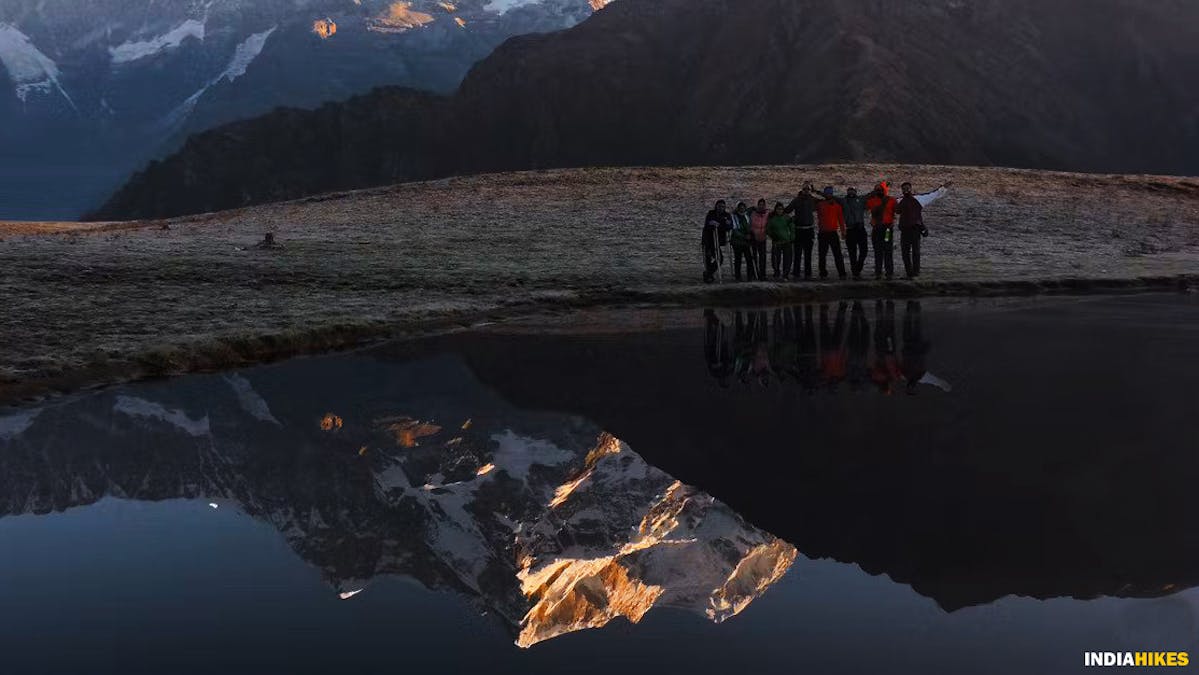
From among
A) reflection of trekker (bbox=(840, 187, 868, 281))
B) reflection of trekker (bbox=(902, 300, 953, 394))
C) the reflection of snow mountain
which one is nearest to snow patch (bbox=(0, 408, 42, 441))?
the reflection of snow mountain

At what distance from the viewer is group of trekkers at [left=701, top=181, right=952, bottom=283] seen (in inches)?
1280

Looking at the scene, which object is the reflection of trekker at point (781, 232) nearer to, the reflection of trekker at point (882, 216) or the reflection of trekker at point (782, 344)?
the reflection of trekker at point (882, 216)

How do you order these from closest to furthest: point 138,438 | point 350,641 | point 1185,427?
1. point 350,641
2. point 1185,427
3. point 138,438

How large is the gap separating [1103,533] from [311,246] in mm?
34967

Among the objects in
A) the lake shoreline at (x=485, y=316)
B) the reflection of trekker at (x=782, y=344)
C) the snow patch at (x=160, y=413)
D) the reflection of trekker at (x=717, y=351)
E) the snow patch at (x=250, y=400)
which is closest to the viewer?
the snow patch at (x=160, y=413)

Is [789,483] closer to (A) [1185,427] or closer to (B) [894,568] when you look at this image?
(B) [894,568]

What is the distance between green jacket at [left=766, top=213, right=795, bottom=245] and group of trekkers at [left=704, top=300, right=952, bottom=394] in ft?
16.1

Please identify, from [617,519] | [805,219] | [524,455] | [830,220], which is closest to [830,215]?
[830,220]

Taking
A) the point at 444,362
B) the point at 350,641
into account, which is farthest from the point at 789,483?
the point at 444,362

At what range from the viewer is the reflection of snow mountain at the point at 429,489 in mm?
10539

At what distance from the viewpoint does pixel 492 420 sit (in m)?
17.2

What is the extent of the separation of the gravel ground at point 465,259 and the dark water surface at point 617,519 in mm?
4560

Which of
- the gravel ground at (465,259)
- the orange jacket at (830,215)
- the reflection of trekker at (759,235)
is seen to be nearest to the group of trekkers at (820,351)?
the orange jacket at (830,215)

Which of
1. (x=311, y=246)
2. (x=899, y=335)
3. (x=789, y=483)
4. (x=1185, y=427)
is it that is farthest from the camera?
(x=311, y=246)
